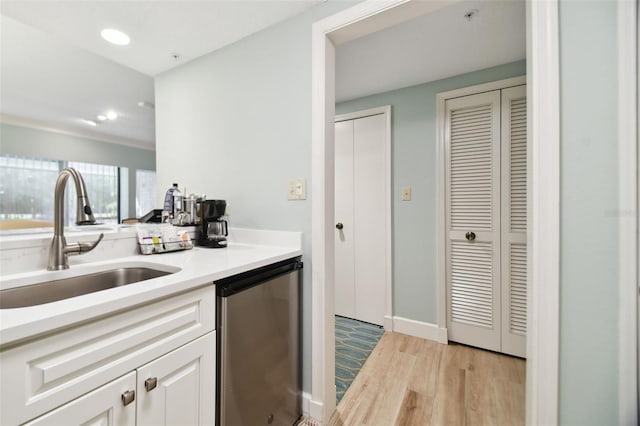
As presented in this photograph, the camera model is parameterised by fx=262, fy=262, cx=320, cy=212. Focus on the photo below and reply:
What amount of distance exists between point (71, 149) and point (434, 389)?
17.4 feet

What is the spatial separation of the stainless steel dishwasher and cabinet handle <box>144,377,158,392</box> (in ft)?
0.75

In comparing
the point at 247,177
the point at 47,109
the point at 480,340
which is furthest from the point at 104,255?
the point at 47,109

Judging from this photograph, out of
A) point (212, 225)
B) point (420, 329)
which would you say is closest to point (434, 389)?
point (420, 329)

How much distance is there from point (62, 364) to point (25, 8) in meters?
1.96

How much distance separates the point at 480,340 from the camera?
2.12m

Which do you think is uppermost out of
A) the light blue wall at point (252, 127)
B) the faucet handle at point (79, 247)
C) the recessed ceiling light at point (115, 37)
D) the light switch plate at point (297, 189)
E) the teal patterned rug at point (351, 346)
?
the recessed ceiling light at point (115, 37)

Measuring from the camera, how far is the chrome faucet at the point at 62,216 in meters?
0.98

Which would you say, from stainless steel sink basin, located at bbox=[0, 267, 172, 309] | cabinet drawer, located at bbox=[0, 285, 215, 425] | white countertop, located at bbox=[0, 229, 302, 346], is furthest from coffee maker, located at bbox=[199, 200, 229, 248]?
cabinet drawer, located at bbox=[0, 285, 215, 425]

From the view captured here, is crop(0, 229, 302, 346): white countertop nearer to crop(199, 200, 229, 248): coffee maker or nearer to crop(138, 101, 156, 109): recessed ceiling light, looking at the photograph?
crop(199, 200, 229, 248): coffee maker

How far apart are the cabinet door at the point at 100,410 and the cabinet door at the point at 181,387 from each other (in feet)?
0.10

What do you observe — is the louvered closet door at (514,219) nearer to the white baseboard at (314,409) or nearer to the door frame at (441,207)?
the door frame at (441,207)

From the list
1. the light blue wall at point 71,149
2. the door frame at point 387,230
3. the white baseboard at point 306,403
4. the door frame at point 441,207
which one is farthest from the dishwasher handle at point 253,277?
the light blue wall at point 71,149

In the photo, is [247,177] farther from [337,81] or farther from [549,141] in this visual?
[549,141]

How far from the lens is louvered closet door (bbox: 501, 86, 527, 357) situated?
1990mm
